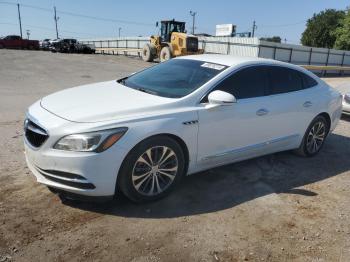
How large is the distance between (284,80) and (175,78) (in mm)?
1716

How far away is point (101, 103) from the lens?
4.12m

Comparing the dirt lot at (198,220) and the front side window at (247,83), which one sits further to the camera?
the front side window at (247,83)

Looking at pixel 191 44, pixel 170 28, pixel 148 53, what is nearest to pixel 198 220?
pixel 191 44

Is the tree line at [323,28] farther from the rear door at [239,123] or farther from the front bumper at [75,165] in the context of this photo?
the front bumper at [75,165]

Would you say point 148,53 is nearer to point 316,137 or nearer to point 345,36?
point 316,137

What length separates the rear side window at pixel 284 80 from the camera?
529cm

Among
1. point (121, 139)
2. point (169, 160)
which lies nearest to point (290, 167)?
point (169, 160)

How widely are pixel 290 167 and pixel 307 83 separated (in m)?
1.37

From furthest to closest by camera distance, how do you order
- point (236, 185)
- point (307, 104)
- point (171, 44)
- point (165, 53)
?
1. point (165, 53)
2. point (171, 44)
3. point (307, 104)
4. point (236, 185)

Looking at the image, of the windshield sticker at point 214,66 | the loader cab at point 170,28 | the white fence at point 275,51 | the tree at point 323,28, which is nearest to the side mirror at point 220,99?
the windshield sticker at point 214,66

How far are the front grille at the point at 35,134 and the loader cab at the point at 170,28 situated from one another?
960 inches

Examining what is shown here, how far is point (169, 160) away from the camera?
4160 mm

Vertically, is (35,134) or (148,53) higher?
(35,134)

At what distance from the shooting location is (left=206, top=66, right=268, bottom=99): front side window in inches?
184
